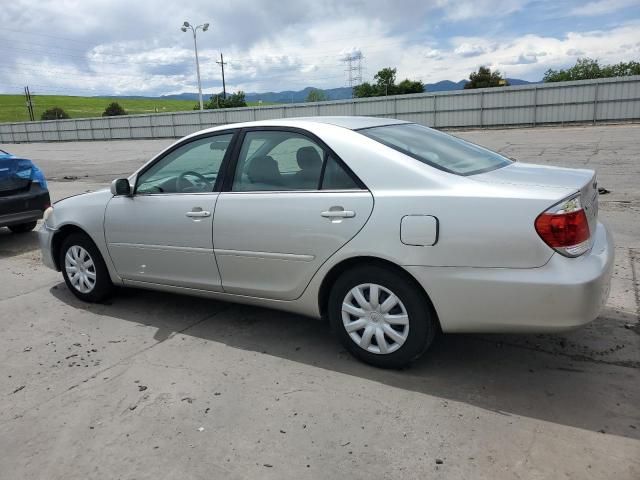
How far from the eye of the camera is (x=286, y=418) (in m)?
2.96

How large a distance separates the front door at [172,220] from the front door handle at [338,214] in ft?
3.18

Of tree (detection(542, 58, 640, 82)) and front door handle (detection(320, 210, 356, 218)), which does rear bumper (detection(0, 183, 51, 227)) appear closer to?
front door handle (detection(320, 210, 356, 218))

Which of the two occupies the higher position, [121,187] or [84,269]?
[121,187]

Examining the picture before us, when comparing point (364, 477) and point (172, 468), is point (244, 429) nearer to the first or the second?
point (172, 468)

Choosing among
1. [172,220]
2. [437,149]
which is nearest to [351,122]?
[437,149]

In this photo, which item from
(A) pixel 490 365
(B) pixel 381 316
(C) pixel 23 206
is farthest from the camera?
(C) pixel 23 206

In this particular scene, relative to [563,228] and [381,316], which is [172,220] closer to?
[381,316]

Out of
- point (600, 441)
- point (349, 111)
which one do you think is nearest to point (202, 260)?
point (600, 441)

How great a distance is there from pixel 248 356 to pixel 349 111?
3238cm

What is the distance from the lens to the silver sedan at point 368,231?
9.37 feet

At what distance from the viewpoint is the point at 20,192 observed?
23.9 ft

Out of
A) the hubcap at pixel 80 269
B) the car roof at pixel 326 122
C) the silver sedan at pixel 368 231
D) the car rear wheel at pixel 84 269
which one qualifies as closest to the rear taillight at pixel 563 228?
the silver sedan at pixel 368 231

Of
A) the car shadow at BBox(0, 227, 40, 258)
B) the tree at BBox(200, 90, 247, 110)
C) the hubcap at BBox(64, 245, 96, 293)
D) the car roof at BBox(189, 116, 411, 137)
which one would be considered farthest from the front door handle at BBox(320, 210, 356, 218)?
the tree at BBox(200, 90, 247, 110)

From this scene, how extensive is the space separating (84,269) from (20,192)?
3.24 m
